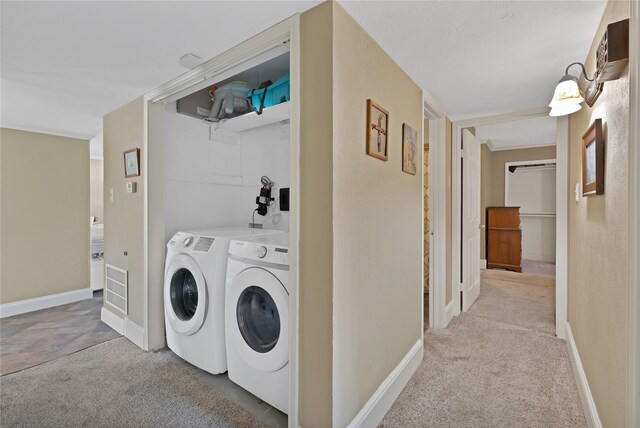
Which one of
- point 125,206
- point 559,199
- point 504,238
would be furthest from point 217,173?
point 504,238

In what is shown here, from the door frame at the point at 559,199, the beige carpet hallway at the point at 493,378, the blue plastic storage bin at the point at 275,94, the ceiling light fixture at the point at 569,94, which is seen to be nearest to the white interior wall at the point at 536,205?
the beige carpet hallway at the point at 493,378

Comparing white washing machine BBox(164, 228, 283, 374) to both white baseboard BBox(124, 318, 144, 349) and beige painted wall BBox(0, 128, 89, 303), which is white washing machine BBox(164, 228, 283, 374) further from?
beige painted wall BBox(0, 128, 89, 303)

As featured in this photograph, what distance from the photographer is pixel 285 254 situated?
5.43ft

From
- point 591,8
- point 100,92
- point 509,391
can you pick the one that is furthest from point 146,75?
point 509,391

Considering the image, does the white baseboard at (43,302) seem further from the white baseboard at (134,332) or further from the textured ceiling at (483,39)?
the textured ceiling at (483,39)

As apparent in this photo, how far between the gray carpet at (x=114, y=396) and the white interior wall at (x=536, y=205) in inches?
A: 241

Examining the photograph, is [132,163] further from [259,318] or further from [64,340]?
[259,318]

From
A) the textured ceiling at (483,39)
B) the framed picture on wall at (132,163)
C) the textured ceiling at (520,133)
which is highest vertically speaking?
the textured ceiling at (520,133)

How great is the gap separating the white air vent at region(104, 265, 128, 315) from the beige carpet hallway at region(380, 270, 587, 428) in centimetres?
240

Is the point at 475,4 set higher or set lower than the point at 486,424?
higher

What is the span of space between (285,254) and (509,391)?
167 centimetres

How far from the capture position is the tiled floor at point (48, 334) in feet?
7.88

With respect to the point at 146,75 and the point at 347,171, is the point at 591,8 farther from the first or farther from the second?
the point at 146,75

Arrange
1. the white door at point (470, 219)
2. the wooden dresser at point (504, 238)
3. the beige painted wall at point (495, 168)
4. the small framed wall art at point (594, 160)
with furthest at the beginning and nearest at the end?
the beige painted wall at point (495, 168) → the wooden dresser at point (504, 238) → the white door at point (470, 219) → the small framed wall art at point (594, 160)
